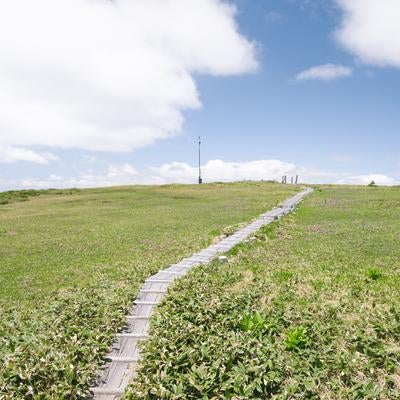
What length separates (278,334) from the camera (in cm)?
1012

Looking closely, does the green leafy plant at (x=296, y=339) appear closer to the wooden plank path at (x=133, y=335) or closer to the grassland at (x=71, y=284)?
the wooden plank path at (x=133, y=335)

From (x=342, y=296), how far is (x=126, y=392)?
7106 mm

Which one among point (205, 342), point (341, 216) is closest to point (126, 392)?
point (205, 342)

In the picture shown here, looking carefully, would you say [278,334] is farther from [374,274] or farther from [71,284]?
[71,284]

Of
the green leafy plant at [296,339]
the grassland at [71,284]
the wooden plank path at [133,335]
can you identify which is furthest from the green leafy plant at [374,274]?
the grassland at [71,284]

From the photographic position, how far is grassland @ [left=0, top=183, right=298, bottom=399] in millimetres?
8516

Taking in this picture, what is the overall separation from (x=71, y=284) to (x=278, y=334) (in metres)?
9.04

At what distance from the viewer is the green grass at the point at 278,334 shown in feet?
26.6

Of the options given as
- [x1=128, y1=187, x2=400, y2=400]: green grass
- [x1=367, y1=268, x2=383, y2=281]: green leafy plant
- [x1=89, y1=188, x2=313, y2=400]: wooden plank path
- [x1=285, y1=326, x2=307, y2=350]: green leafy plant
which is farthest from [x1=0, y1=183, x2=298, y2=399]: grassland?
[x1=367, y1=268, x2=383, y2=281]: green leafy plant

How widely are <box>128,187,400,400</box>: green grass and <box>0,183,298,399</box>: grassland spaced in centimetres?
154

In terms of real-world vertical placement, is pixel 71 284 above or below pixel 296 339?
below

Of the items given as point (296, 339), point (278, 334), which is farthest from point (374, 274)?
point (296, 339)

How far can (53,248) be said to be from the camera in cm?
2403

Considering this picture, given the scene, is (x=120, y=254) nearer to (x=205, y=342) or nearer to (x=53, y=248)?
(x=53, y=248)
